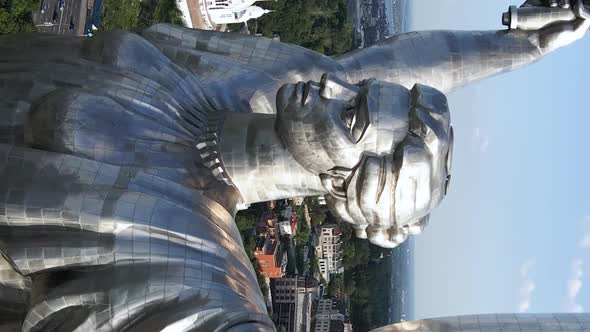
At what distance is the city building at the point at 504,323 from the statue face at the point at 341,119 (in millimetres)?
1152

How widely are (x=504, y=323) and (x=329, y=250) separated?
5595 cm

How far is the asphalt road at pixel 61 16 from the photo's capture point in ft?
67.6

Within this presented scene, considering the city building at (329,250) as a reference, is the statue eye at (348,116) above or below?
above

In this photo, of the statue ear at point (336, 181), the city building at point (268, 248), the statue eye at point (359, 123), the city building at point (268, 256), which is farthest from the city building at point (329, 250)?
the statue eye at point (359, 123)

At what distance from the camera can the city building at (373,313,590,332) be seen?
145 inches

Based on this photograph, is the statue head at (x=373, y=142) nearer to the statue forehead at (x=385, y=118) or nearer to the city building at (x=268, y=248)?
the statue forehead at (x=385, y=118)

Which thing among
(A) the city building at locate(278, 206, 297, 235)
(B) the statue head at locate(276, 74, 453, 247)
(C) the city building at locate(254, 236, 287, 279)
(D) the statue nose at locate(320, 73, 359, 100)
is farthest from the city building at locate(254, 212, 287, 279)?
(D) the statue nose at locate(320, 73, 359, 100)

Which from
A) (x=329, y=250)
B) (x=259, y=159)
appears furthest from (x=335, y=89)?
(x=329, y=250)

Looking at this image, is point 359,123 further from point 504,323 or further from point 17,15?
point 17,15

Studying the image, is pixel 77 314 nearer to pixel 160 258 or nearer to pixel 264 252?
pixel 160 258

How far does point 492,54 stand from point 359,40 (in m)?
65.7

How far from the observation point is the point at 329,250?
194 ft

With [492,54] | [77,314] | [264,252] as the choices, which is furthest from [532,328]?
[264,252]

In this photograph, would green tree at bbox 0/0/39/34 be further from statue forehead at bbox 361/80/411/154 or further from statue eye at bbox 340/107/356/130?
statue forehead at bbox 361/80/411/154
